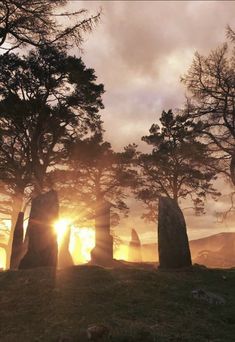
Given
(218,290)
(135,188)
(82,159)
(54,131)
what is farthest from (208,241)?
(218,290)

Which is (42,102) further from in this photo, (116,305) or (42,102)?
(116,305)

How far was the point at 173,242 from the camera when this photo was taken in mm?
17594

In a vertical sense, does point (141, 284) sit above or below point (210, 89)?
below

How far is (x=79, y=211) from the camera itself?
36656 mm

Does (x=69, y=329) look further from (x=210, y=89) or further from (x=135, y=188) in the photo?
(x=135, y=188)

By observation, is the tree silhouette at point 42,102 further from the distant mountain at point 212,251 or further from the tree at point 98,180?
the distant mountain at point 212,251

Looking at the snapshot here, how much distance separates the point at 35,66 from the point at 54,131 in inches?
150

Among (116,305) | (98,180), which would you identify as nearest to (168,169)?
(98,180)

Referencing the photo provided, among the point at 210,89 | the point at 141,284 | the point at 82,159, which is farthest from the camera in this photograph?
the point at 82,159

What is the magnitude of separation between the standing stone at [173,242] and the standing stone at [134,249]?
2751 cm

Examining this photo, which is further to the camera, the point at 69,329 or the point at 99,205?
the point at 99,205

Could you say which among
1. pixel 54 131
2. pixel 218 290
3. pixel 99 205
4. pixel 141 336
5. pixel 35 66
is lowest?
pixel 141 336

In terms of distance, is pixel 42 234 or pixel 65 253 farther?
pixel 65 253

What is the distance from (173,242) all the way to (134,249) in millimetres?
28628
